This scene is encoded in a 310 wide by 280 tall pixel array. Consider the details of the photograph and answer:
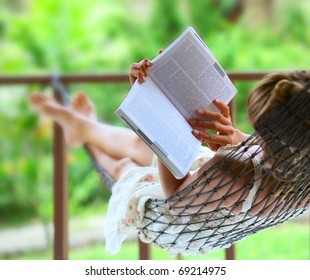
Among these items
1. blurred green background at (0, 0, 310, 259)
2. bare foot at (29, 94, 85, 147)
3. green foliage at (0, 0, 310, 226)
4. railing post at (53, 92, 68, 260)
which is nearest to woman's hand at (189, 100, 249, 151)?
bare foot at (29, 94, 85, 147)

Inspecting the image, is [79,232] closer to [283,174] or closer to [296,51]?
[296,51]

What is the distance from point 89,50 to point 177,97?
4066mm

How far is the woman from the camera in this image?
1.42 meters

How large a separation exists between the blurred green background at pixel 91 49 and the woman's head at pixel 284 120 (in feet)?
9.51

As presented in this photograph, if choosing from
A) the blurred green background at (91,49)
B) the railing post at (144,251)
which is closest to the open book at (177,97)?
the railing post at (144,251)

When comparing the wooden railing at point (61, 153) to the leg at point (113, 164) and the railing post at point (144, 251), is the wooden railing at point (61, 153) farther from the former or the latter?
the railing post at point (144, 251)

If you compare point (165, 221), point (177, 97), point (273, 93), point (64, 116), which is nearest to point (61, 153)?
point (64, 116)

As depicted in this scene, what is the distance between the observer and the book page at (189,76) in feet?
4.80

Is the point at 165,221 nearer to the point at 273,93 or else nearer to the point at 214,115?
the point at 214,115

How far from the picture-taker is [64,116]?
7.51 feet
